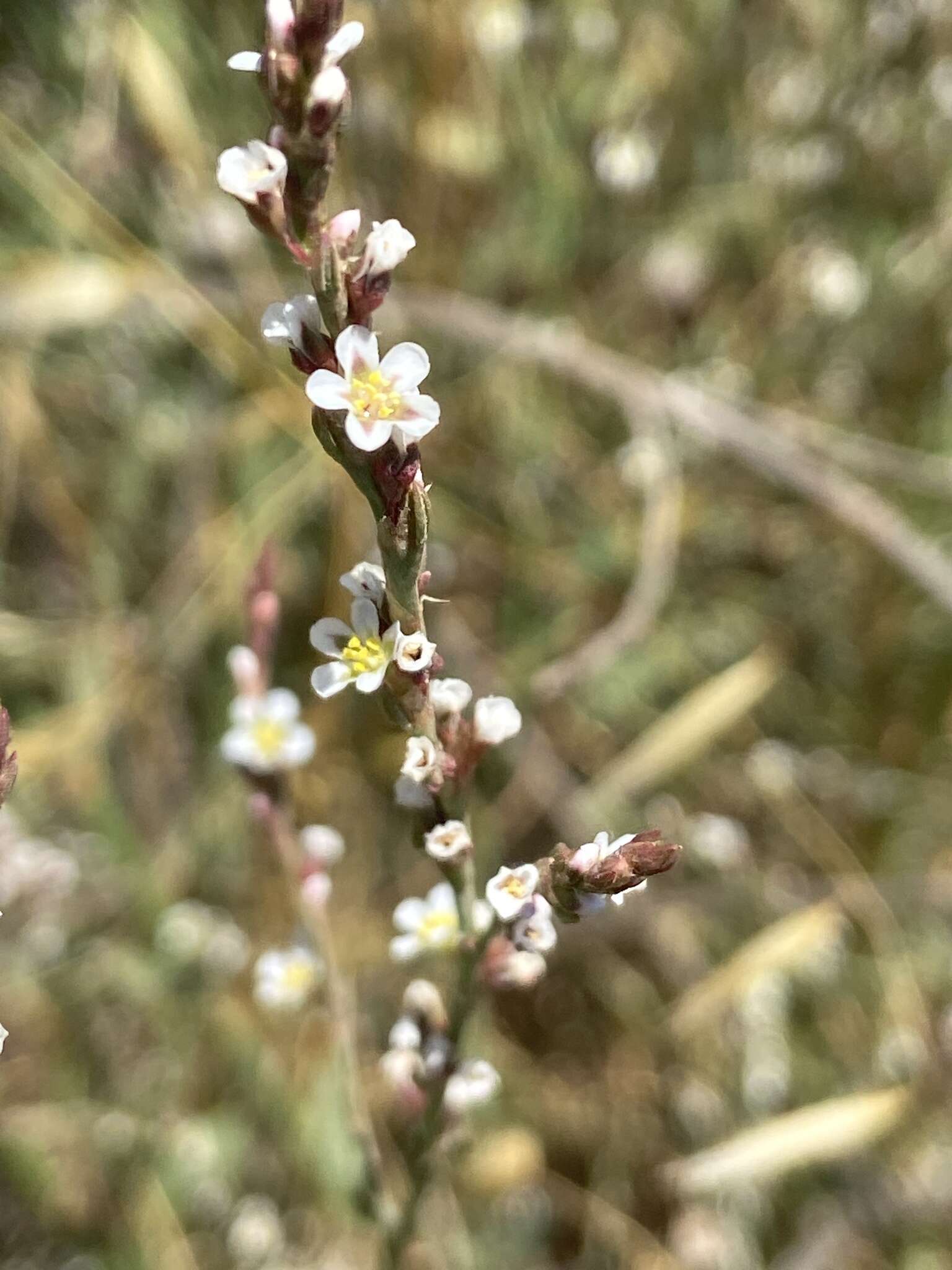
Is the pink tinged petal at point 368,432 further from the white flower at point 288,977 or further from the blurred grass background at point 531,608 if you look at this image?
the blurred grass background at point 531,608

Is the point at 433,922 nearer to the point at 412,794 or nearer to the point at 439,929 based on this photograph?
the point at 439,929

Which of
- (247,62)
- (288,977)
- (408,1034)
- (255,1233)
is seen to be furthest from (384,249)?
(255,1233)

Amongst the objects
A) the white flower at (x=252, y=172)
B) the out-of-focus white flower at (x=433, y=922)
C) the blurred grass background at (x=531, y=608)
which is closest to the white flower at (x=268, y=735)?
the out-of-focus white flower at (x=433, y=922)

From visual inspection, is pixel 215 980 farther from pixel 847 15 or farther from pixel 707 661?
pixel 847 15

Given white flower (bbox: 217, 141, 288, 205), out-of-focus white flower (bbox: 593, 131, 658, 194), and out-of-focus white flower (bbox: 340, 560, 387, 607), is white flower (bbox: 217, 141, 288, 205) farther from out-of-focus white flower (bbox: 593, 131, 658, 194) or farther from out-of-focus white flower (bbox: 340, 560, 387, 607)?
out-of-focus white flower (bbox: 593, 131, 658, 194)

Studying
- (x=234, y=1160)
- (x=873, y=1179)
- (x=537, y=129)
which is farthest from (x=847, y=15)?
(x=234, y=1160)

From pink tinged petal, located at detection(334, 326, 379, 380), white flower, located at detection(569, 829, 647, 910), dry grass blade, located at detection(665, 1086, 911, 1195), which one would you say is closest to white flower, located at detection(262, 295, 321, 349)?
pink tinged petal, located at detection(334, 326, 379, 380)
